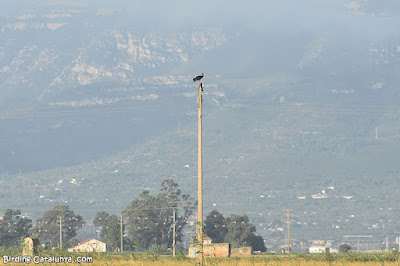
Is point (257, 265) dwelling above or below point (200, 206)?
below

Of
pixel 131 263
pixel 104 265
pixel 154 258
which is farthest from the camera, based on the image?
pixel 154 258

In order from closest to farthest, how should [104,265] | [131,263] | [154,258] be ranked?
[104,265] < [131,263] < [154,258]

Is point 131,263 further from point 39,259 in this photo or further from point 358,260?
point 358,260

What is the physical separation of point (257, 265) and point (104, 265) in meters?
8.92

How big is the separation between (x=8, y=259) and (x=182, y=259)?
10969 mm

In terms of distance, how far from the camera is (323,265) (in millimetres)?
53969

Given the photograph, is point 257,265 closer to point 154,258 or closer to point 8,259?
point 154,258

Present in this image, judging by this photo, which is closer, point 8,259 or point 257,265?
point 257,265

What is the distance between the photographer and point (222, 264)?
5284 centimetres

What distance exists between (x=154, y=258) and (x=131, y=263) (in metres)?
7.76

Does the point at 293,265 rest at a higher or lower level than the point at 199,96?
lower

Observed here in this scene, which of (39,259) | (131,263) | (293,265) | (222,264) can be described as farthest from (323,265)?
(39,259)

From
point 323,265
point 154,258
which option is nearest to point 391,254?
point 323,265

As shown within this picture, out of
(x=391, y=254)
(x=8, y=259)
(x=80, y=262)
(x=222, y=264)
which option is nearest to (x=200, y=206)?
(x=222, y=264)
